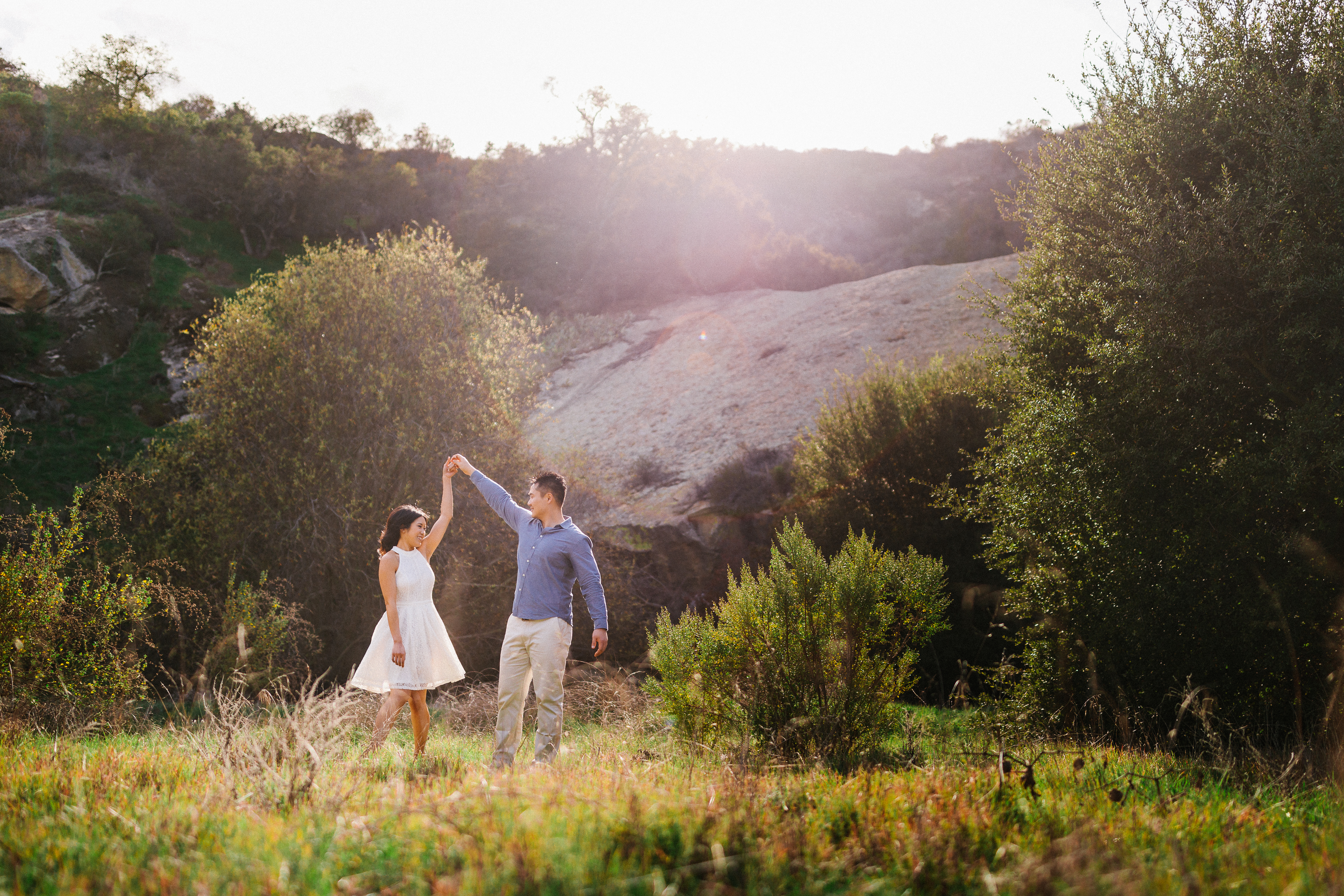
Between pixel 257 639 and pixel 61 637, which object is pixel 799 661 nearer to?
pixel 61 637

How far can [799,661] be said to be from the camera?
5.66m

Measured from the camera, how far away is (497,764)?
4668 millimetres

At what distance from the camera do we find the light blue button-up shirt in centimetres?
515

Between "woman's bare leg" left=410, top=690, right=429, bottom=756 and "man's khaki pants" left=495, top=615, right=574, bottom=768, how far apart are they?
0.61 metres

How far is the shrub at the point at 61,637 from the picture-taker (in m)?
7.04

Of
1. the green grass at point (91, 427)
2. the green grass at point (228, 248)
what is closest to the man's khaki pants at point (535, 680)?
the green grass at point (91, 427)

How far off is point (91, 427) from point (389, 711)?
22.0 metres

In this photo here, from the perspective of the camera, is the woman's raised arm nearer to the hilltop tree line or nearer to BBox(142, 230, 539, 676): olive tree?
BBox(142, 230, 539, 676): olive tree

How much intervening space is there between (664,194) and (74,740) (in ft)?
111

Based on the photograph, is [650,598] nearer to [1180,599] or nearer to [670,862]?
Result: [1180,599]

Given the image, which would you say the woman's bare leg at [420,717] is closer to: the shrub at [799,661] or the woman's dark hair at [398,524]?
the woman's dark hair at [398,524]

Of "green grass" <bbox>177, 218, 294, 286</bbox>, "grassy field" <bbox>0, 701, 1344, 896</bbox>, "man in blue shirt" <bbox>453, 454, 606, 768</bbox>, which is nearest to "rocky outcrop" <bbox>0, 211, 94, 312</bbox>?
"green grass" <bbox>177, 218, 294, 286</bbox>

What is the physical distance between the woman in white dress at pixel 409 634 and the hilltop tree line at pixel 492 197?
25609 mm

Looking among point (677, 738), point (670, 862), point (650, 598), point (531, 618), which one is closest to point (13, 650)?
point (531, 618)
